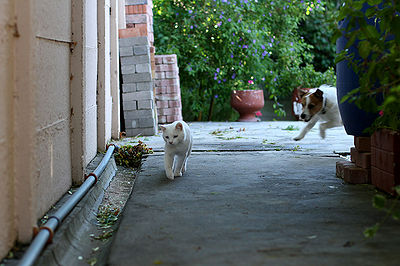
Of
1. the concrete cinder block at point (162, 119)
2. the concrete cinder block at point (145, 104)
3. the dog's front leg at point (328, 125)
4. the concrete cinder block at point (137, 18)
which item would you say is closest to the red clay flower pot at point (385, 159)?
the dog's front leg at point (328, 125)

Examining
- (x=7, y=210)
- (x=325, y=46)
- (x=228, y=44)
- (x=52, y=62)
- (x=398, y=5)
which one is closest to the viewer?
(x=7, y=210)

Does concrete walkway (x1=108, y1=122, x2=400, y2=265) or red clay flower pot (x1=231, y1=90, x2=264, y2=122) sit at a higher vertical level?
red clay flower pot (x1=231, y1=90, x2=264, y2=122)

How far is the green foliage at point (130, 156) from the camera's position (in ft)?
15.4

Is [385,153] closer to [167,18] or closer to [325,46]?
[167,18]

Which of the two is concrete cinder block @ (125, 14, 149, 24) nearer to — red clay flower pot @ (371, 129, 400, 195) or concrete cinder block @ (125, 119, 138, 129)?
concrete cinder block @ (125, 119, 138, 129)

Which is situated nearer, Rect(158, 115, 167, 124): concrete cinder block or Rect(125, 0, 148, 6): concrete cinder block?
Rect(125, 0, 148, 6): concrete cinder block

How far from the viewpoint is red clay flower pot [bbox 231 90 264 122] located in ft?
30.6

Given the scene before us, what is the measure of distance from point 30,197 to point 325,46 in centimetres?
1017

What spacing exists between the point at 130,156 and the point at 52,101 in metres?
2.14

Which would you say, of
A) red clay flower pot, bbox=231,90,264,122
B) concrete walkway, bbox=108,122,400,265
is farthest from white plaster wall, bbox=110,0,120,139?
red clay flower pot, bbox=231,90,264,122

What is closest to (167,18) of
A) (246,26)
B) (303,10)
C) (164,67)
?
(246,26)

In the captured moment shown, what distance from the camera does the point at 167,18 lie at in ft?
31.1

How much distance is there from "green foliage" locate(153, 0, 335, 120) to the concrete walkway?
5.29 meters

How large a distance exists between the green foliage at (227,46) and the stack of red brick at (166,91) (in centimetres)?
133
